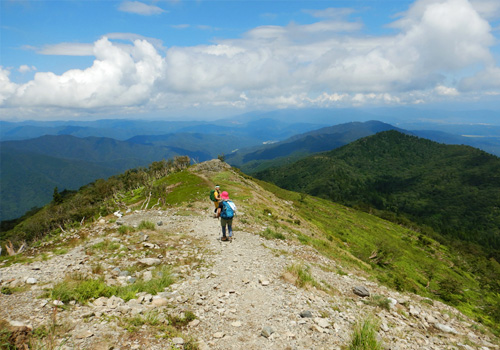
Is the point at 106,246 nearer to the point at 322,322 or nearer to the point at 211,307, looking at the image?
the point at 211,307

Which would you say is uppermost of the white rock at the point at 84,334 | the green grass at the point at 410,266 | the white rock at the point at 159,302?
the white rock at the point at 84,334

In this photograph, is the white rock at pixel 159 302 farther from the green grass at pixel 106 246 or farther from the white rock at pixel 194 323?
the green grass at pixel 106 246

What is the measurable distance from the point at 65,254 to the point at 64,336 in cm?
1113

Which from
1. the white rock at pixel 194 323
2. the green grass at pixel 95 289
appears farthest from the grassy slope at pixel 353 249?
the white rock at pixel 194 323

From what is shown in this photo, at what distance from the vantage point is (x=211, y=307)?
348 inches

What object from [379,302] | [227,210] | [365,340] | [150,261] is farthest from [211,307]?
[227,210]

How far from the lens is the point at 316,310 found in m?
9.19

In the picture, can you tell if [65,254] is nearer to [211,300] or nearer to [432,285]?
[211,300]

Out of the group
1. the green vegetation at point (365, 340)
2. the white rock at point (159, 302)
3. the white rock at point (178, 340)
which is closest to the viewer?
the white rock at point (178, 340)

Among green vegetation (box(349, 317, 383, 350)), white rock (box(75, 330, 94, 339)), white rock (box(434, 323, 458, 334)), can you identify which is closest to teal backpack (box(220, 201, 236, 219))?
white rock (box(75, 330, 94, 339))

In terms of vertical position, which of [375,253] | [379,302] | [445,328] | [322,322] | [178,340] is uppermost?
[178,340]

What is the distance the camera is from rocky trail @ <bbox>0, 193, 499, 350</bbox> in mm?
7000

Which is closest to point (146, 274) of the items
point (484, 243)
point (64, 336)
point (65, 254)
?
point (64, 336)

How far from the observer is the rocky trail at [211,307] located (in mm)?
7000
